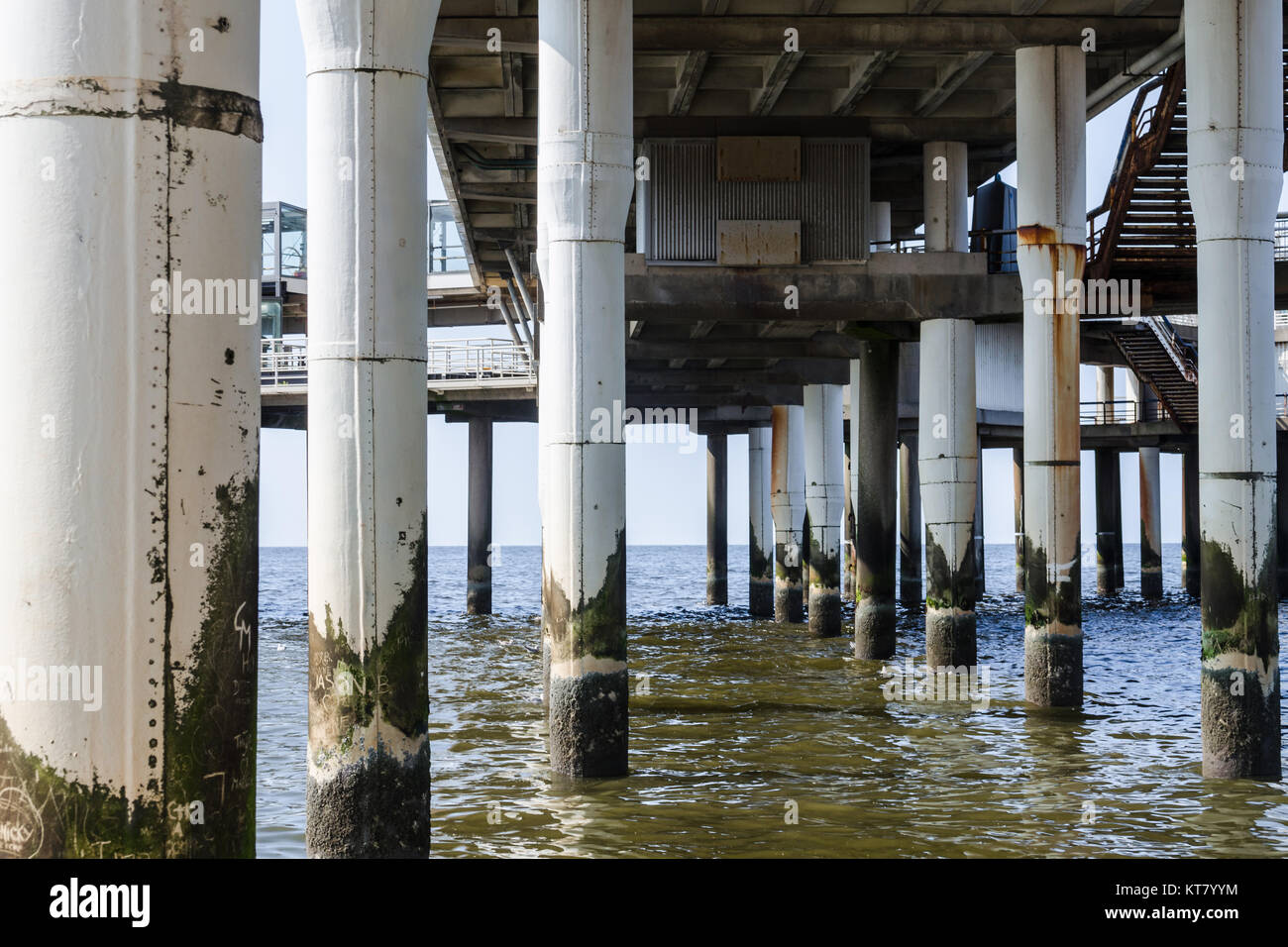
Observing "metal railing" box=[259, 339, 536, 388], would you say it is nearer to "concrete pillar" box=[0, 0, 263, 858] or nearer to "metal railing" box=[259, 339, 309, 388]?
"metal railing" box=[259, 339, 309, 388]

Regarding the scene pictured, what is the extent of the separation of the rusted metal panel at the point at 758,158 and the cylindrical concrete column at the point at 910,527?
15170mm

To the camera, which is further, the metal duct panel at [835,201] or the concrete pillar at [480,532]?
the concrete pillar at [480,532]

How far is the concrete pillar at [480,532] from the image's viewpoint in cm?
3522

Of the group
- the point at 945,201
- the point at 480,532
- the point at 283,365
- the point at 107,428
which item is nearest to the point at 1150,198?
the point at 945,201

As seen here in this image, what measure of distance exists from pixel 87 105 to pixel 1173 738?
13.1 metres

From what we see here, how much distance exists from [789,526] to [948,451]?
11453 millimetres

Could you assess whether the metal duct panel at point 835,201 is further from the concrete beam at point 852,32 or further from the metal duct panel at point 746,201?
the concrete beam at point 852,32

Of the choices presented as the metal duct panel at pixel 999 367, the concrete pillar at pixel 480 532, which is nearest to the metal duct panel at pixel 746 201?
the metal duct panel at pixel 999 367

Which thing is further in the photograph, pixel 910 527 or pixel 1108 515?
pixel 1108 515

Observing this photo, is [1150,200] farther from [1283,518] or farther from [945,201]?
[1283,518]

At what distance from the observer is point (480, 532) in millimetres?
35375

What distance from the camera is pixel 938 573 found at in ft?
63.8

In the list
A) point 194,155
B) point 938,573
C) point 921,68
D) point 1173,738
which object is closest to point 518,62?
point 921,68

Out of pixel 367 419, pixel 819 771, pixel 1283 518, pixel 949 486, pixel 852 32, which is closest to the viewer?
pixel 367 419
